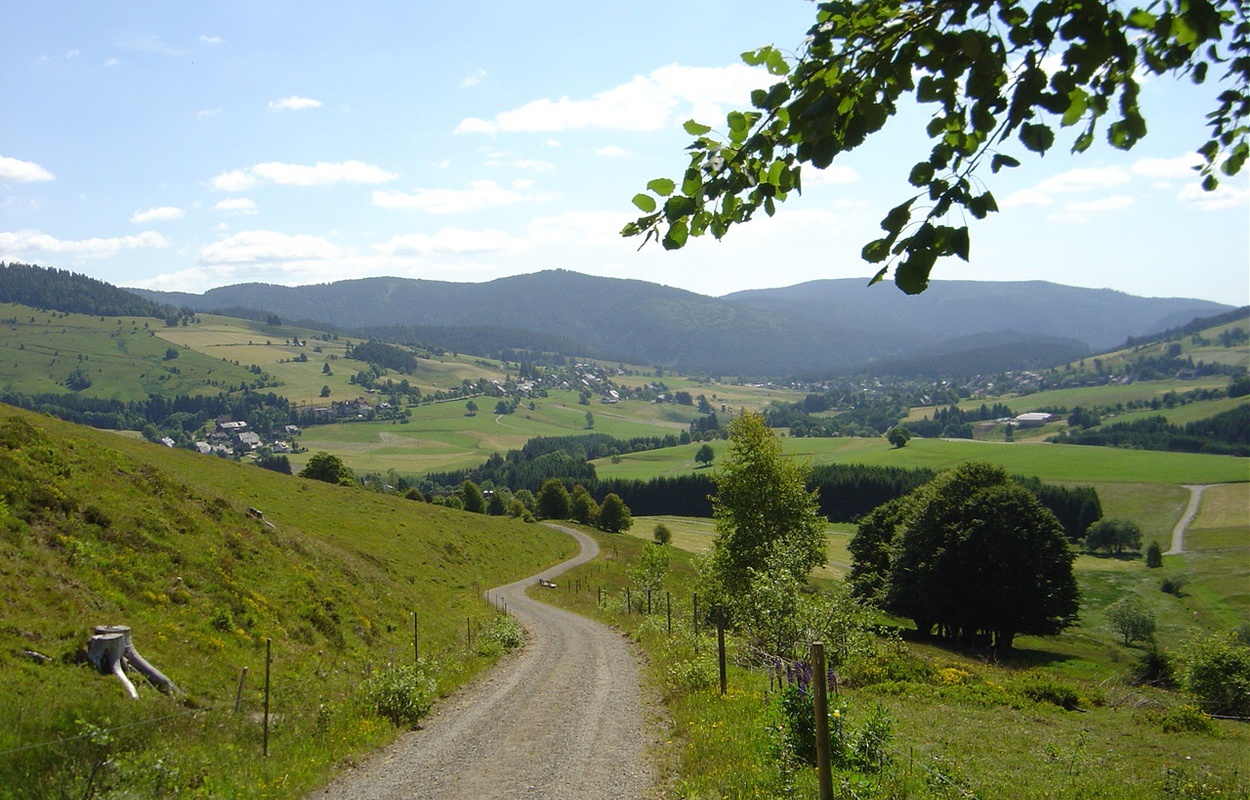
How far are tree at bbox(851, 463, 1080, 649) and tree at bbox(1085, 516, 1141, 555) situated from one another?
6699 cm

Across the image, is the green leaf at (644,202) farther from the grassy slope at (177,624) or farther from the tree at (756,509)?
the tree at (756,509)

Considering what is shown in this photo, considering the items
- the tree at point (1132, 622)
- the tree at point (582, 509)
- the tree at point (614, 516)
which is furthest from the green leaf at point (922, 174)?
the tree at point (582, 509)

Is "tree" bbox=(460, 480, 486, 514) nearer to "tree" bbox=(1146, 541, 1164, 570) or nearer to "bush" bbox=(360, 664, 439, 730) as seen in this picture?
"tree" bbox=(1146, 541, 1164, 570)

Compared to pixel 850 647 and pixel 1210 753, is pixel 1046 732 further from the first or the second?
pixel 850 647

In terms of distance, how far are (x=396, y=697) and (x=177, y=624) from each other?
6060mm

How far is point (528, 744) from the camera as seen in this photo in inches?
554

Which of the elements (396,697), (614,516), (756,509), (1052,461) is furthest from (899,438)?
(396,697)

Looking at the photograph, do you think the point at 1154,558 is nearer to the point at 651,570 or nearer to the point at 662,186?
the point at 651,570

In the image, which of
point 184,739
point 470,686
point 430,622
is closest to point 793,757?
point 184,739

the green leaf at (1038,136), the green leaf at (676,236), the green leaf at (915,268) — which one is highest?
the green leaf at (1038,136)

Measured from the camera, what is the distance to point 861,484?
134 m

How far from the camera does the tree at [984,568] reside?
47.2 m

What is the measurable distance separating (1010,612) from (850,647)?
121 ft

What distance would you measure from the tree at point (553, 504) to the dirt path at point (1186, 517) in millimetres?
87225
